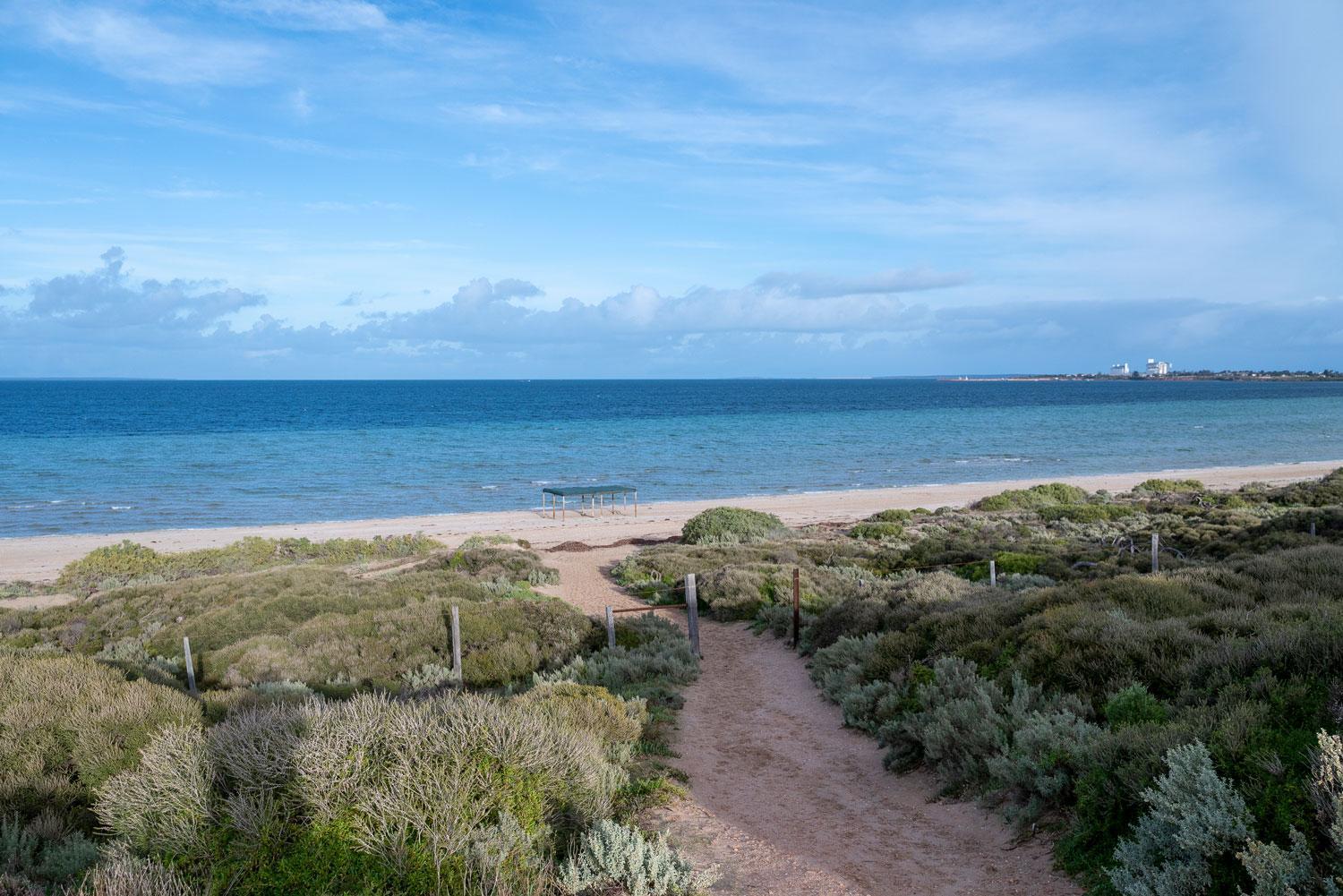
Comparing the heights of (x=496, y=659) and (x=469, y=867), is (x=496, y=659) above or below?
below

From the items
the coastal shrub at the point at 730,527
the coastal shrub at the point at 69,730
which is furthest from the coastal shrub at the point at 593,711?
the coastal shrub at the point at 730,527

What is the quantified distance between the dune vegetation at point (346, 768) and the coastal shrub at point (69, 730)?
19mm

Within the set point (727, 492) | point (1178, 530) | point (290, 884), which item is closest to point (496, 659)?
point (290, 884)

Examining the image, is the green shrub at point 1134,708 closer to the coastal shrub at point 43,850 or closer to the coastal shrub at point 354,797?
the coastal shrub at point 354,797

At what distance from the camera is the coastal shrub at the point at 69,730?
243 inches

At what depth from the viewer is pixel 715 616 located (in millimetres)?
15102

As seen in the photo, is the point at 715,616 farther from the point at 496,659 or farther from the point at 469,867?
the point at 469,867

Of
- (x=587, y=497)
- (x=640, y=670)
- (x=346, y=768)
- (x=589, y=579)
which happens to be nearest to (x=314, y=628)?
(x=640, y=670)

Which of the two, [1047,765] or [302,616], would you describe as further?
[302,616]

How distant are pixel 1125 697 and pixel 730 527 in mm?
18617

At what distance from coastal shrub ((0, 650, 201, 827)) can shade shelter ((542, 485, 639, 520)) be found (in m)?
24.6

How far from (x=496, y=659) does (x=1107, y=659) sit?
744cm

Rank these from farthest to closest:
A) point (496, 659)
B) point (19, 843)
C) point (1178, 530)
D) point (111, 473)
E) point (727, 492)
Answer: point (111, 473), point (727, 492), point (1178, 530), point (496, 659), point (19, 843)

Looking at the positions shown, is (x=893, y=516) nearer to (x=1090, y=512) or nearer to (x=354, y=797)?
(x=1090, y=512)
